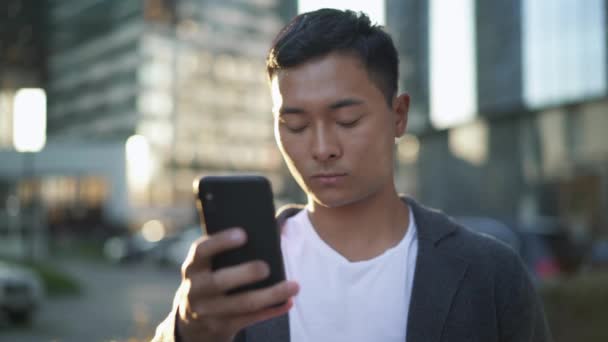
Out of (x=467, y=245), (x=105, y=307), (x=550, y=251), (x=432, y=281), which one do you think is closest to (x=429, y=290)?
(x=432, y=281)

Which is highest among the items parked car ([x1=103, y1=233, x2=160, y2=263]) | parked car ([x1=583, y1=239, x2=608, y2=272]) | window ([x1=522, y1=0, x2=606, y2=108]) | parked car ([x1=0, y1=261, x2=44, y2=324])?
window ([x1=522, y1=0, x2=606, y2=108])

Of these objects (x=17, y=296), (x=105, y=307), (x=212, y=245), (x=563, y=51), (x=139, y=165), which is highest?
(x=563, y=51)

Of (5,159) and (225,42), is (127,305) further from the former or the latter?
(225,42)

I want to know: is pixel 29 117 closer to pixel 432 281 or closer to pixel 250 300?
pixel 432 281

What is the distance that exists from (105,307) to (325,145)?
16.8m

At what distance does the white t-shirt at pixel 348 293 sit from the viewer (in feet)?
7.09

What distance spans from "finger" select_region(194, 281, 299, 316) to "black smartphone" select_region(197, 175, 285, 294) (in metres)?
0.02

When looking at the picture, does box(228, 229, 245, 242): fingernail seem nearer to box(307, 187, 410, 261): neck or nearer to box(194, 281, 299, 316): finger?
box(194, 281, 299, 316): finger

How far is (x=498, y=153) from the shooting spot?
42.3m

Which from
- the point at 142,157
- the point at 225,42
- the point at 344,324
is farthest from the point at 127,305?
the point at 225,42

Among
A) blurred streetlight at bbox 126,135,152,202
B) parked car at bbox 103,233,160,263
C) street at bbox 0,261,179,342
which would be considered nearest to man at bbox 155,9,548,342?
street at bbox 0,261,179,342

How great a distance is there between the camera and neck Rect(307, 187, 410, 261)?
2.31 metres

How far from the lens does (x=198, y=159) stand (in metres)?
97.5

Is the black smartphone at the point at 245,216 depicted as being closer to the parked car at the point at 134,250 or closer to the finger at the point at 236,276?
the finger at the point at 236,276
